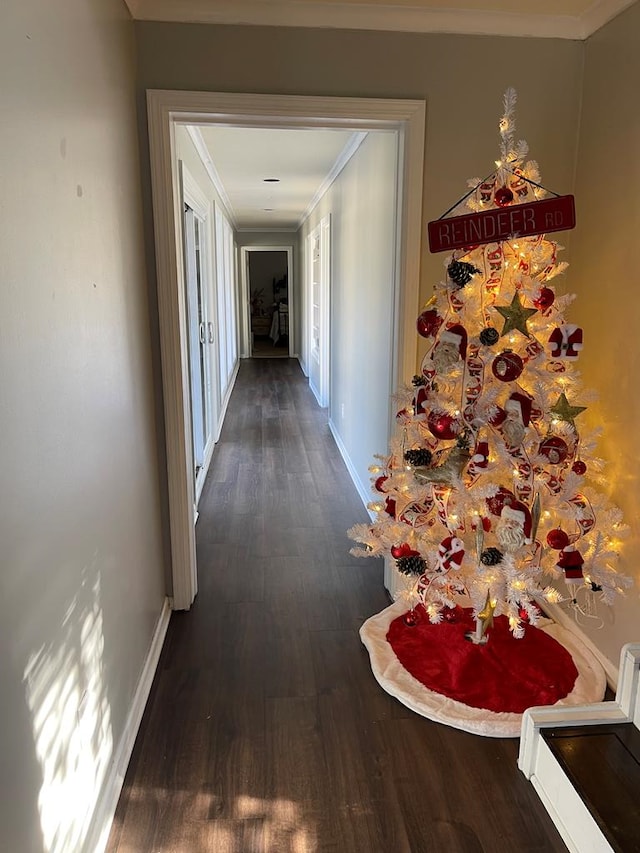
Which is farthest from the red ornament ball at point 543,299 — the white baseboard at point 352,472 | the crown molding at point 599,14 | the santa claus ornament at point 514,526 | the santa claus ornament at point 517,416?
the white baseboard at point 352,472

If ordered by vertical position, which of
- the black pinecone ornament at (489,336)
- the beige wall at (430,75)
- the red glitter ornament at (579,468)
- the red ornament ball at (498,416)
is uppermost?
the beige wall at (430,75)

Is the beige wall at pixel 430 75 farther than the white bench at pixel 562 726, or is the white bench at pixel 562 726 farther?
the beige wall at pixel 430 75

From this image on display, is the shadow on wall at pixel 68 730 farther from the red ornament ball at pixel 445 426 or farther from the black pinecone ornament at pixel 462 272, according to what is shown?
the black pinecone ornament at pixel 462 272

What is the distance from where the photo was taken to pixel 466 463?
2080mm

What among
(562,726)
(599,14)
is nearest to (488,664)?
(562,726)

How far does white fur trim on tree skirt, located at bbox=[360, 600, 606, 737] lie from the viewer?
2076mm

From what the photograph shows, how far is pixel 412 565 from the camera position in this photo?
217cm

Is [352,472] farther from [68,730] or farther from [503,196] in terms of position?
[68,730]

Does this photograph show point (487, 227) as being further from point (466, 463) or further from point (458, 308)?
point (466, 463)

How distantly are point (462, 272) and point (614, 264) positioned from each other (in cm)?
64

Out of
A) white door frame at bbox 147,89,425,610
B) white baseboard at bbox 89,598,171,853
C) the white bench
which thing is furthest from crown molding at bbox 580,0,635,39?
white baseboard at bbox 89,598,171,853

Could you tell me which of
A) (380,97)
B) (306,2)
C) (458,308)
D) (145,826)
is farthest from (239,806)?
(306,2)

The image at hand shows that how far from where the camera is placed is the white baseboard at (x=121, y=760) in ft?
5.26

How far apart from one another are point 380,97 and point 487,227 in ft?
2.67
